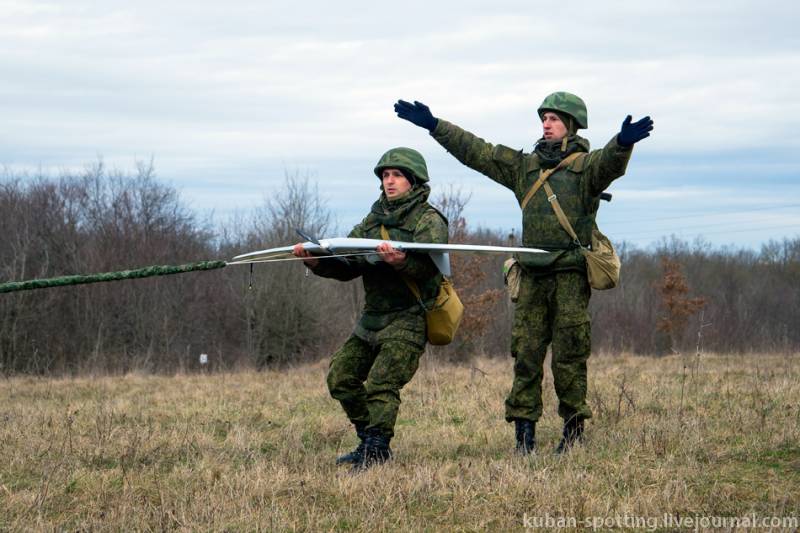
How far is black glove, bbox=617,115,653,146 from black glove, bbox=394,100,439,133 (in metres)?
1.40

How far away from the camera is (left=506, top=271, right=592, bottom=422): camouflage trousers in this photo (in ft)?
22.2

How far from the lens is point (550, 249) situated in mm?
6754

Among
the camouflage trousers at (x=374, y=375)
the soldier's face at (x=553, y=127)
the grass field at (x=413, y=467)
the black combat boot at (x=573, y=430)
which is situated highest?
the soldier's face at (x=553, y=127)

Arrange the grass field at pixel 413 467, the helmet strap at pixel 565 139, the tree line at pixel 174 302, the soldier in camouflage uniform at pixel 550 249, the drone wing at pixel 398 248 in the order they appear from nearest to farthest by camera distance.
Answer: the grass field at pixel 413 467
the drone wing at pixel 398 248
the soldier in camouflage uniform at pixel 550 249
the helmet strap at pixel 565 139
the tree line at pixel 174 302

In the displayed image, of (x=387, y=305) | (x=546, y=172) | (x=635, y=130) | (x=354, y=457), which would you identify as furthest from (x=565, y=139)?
(x=354, y=457)

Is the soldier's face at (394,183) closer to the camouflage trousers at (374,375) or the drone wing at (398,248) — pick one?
the drone wing at (398,248)

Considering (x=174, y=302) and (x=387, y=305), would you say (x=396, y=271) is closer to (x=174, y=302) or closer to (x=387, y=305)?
(x=387, y=305)

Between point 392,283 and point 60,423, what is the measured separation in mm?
3969

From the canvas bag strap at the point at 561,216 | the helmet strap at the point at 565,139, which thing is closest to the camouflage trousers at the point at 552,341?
the canvas bag strap at the point at 561,216

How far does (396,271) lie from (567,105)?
1707mm

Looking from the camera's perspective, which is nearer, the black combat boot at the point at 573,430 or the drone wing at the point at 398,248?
the drone wing at the point at 398,248

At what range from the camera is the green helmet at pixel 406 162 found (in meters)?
6.75

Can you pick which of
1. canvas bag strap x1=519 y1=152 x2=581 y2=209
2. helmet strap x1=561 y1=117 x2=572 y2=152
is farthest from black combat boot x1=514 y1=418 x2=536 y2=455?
helmet strap x1=561 y1=117 x2=572 y2=152

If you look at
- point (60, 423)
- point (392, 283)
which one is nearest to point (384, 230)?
point (392, 283)
